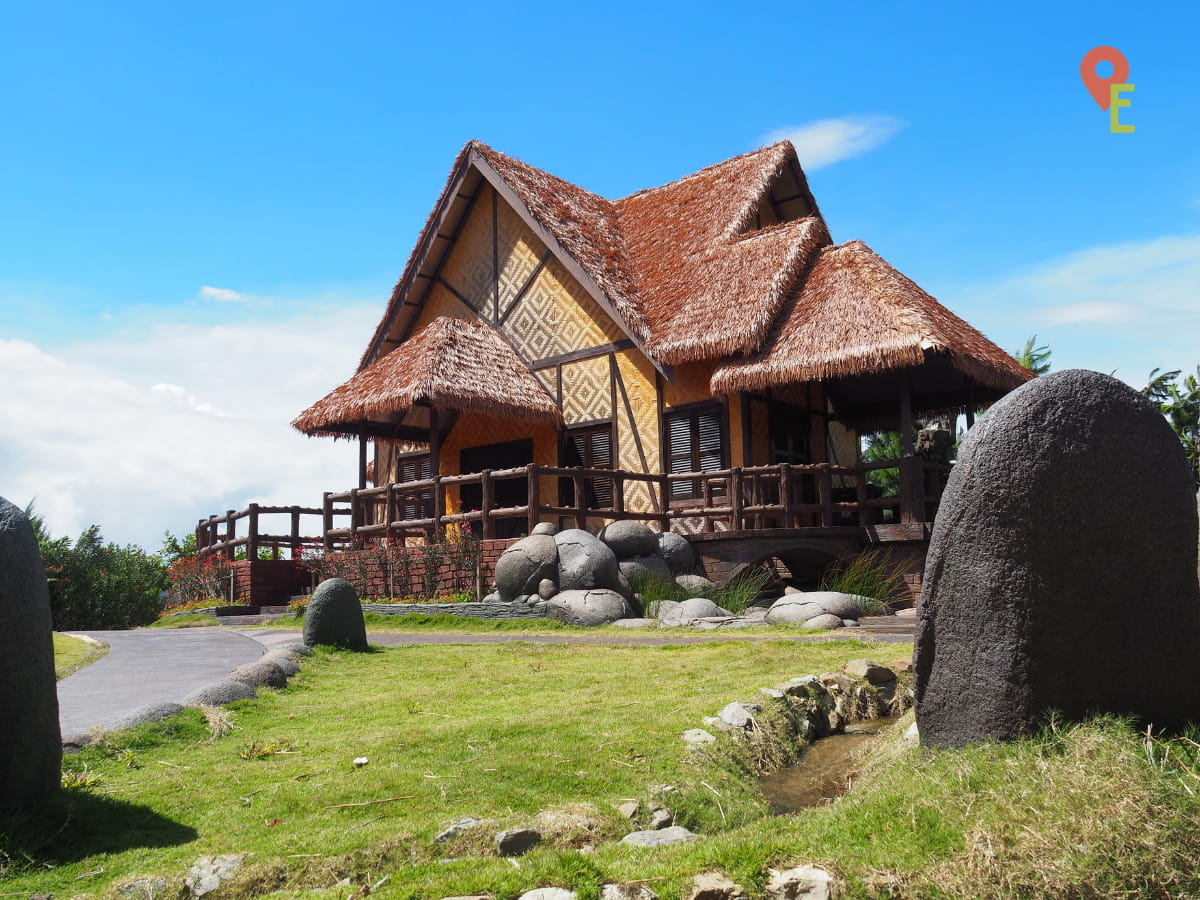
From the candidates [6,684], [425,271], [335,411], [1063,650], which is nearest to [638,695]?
[1063,650]

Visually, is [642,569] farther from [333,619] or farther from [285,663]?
[285,663]

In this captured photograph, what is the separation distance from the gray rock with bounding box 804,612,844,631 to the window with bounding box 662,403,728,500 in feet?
21.7

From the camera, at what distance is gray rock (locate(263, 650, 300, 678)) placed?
9.73 meters

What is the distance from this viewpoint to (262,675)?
9234mm

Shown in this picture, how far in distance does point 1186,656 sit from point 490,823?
3670mm

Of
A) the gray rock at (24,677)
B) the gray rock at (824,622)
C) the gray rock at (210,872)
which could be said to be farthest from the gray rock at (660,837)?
the gray rock at (824,622)

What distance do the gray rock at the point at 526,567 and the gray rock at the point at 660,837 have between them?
35.1 ft

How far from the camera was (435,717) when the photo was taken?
802cm

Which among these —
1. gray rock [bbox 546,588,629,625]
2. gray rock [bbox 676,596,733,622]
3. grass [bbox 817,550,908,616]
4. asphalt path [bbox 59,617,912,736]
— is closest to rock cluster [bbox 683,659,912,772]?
asphalt path [bbox 59,617,912,736]

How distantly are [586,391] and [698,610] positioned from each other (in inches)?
335

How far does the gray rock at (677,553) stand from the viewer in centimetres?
1752

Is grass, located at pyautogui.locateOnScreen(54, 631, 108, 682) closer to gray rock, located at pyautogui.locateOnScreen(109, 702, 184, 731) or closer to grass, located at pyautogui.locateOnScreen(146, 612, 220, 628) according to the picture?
gray rock, located at pyautogui.locateOnScreen(109, 702, 184, 731)

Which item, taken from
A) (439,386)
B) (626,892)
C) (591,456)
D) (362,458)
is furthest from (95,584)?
(626,892)

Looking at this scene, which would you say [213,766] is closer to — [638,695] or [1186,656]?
[638,695]
